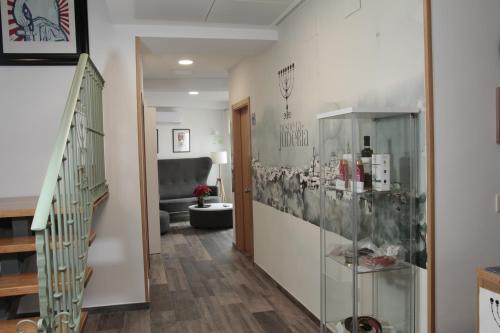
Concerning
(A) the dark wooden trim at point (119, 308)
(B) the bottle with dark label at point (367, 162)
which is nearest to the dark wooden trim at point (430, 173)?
(B) the bottle with dark label at point (367, 162)

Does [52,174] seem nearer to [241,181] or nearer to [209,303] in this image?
[209,303]

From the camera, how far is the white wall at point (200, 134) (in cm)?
954

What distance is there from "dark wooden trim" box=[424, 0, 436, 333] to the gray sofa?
6775 mm

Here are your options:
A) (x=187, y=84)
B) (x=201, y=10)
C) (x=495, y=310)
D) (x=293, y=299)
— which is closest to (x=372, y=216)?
(x=495, y=310)

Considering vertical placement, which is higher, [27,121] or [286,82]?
[286,82]

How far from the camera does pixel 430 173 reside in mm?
2164

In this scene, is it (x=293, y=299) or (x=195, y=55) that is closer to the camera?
(x=293, y=299)

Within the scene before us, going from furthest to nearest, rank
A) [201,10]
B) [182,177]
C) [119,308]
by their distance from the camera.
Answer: [182,177]
[119,308]
[201,10]

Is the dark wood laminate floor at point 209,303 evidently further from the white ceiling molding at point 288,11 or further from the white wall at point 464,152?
the white ceiling molding at point 288,11

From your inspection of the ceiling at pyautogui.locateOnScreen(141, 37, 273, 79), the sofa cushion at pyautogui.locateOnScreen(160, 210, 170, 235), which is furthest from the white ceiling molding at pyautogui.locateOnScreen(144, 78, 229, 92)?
the sofa cushion at pyautogui.locateOnScreen(160, 210, 170, 235)

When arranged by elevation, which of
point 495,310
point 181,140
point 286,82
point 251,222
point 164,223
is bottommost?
point 164,223

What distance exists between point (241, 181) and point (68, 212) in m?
3.88

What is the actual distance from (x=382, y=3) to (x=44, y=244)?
2.05 metres

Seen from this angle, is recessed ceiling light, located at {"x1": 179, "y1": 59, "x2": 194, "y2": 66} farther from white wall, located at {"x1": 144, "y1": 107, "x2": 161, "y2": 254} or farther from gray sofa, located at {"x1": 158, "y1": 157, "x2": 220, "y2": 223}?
gray sofa, located at {"x1": 158, "y1": 157, "x2": 220, "y2": 223}
